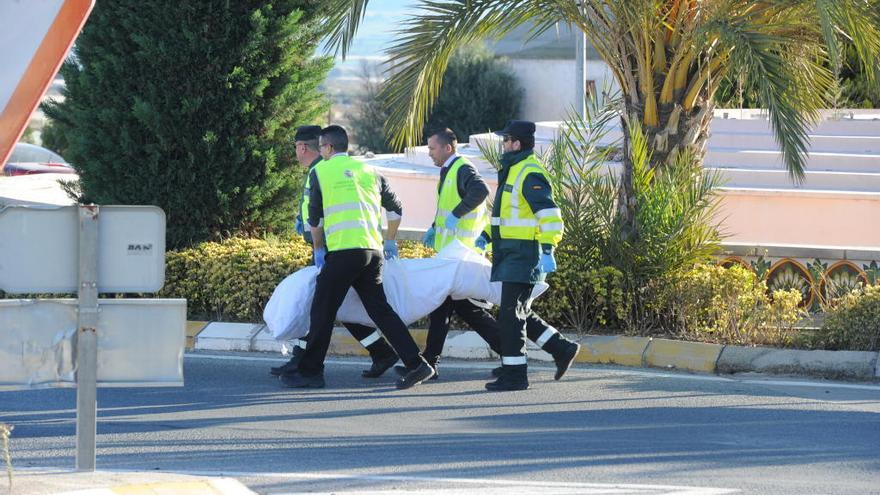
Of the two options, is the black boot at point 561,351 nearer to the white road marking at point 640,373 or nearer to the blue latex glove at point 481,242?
the white road marking at point 640,373

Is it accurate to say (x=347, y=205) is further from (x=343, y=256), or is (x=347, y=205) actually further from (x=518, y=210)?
(x=518, y=210)

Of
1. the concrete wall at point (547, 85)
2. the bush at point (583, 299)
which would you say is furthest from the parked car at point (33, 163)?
the bush at point (583, 299)

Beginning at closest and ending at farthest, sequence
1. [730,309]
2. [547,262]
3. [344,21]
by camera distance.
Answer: [547,262]
[730,309]
[344,21]

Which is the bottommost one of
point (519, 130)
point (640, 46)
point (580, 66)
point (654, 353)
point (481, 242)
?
point (654, 353)

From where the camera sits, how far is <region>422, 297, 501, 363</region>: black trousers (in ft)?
30.6

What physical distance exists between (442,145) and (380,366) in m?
1.62

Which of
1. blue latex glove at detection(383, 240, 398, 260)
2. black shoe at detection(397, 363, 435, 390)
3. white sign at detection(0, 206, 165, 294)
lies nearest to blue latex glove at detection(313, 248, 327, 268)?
blue latex glove at detection(383, 240, 398, 260)

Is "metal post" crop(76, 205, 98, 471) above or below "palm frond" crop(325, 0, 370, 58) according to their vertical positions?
below

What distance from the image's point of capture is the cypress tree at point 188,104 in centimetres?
1166

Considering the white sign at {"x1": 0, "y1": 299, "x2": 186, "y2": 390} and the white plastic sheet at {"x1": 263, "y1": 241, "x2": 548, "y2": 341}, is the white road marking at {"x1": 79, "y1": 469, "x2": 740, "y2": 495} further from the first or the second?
the white plastic sheet at {"x1": 263, "y1": 241, "x2": 548, "y2": 341}

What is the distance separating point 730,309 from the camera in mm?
9883

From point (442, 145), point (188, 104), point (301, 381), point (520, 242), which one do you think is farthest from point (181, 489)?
point (188, 104)

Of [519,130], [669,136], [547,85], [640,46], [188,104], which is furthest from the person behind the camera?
[547,85]

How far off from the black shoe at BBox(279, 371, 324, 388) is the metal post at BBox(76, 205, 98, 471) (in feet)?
9.34
